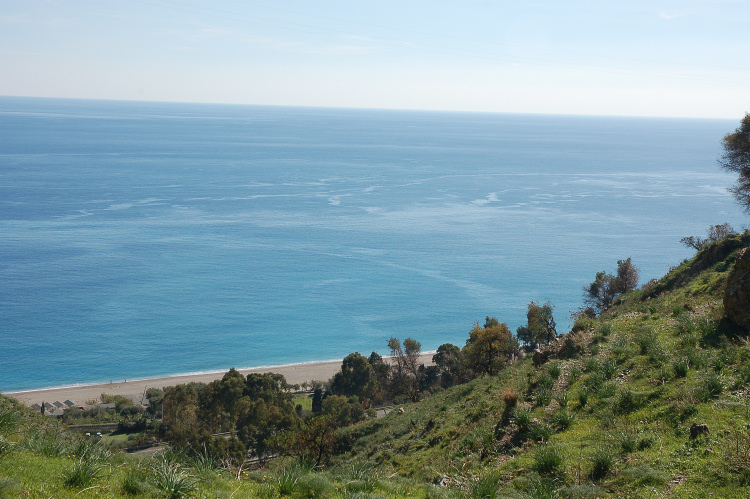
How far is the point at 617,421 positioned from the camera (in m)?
10.4

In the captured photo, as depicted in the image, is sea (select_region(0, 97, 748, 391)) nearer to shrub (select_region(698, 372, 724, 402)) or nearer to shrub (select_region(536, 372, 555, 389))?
shrub (select_region(536, 372, 555, 389))

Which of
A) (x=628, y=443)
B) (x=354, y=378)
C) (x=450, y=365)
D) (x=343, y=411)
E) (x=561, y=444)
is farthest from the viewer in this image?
(x=450, y=365)

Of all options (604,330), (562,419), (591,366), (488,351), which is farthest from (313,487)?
(488,351)

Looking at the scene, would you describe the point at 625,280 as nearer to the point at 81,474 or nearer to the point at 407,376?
the point at 407,376

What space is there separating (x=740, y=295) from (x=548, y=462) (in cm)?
739

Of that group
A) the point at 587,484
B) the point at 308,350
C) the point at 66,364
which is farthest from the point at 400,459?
the point at 66,364

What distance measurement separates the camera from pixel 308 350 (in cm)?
5647

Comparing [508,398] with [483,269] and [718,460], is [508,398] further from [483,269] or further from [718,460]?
[483,269]

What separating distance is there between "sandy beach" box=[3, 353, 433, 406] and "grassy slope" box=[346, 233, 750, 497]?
31.4m

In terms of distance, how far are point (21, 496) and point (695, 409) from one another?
427 inches

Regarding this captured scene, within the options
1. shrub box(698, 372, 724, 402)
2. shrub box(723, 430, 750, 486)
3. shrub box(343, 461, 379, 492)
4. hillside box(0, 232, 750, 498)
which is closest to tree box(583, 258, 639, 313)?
hillside box(0, 232, 750, 498)

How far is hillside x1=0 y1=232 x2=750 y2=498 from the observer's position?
25.5ft

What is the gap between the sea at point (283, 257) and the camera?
182ft

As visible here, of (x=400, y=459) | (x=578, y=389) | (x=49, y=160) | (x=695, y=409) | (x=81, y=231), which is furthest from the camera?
(x=49, y=160)
